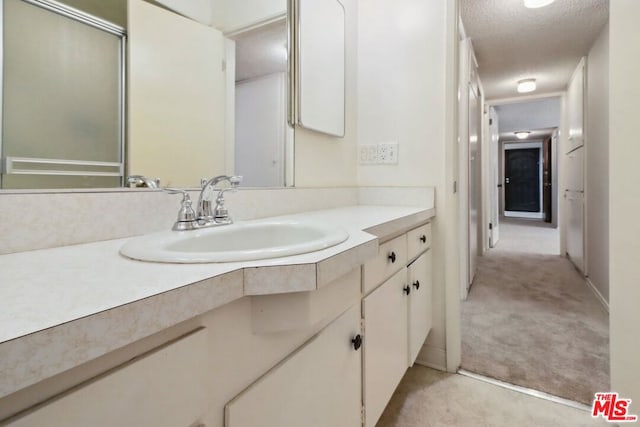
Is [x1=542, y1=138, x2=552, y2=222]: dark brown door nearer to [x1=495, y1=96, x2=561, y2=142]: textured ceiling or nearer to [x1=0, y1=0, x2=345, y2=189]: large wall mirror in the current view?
[x1=495, y1=96, x2=561, y2=142]: textured ceiling

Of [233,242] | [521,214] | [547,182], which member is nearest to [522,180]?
[521,214]

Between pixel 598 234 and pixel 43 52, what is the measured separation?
3.51 metres

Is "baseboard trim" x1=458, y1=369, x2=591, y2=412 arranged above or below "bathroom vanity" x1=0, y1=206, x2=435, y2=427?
below

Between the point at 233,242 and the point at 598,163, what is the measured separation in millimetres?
3069

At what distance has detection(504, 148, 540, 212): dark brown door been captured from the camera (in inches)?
380

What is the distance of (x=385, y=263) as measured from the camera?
1054 mm

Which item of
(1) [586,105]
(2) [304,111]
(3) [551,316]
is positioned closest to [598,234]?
(3) [551,316]

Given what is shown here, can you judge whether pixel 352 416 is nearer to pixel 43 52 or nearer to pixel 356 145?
pixel 43 52

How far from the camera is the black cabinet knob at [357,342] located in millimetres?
844

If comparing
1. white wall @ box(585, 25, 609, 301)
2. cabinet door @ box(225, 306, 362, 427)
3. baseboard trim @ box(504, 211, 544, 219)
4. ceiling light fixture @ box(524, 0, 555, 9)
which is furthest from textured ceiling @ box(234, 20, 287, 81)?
baseboard trim @ box(504, 211, 544, 219)

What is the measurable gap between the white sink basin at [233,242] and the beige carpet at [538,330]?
1.27 metres

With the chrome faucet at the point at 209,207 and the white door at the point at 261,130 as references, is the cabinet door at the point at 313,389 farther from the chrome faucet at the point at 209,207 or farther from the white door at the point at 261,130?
the white door at the point at 261,130

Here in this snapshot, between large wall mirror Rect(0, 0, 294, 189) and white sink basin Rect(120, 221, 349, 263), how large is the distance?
0.21m

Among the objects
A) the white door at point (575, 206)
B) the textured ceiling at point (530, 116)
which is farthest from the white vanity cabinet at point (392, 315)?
the textured ceiling at point (530, 116)
